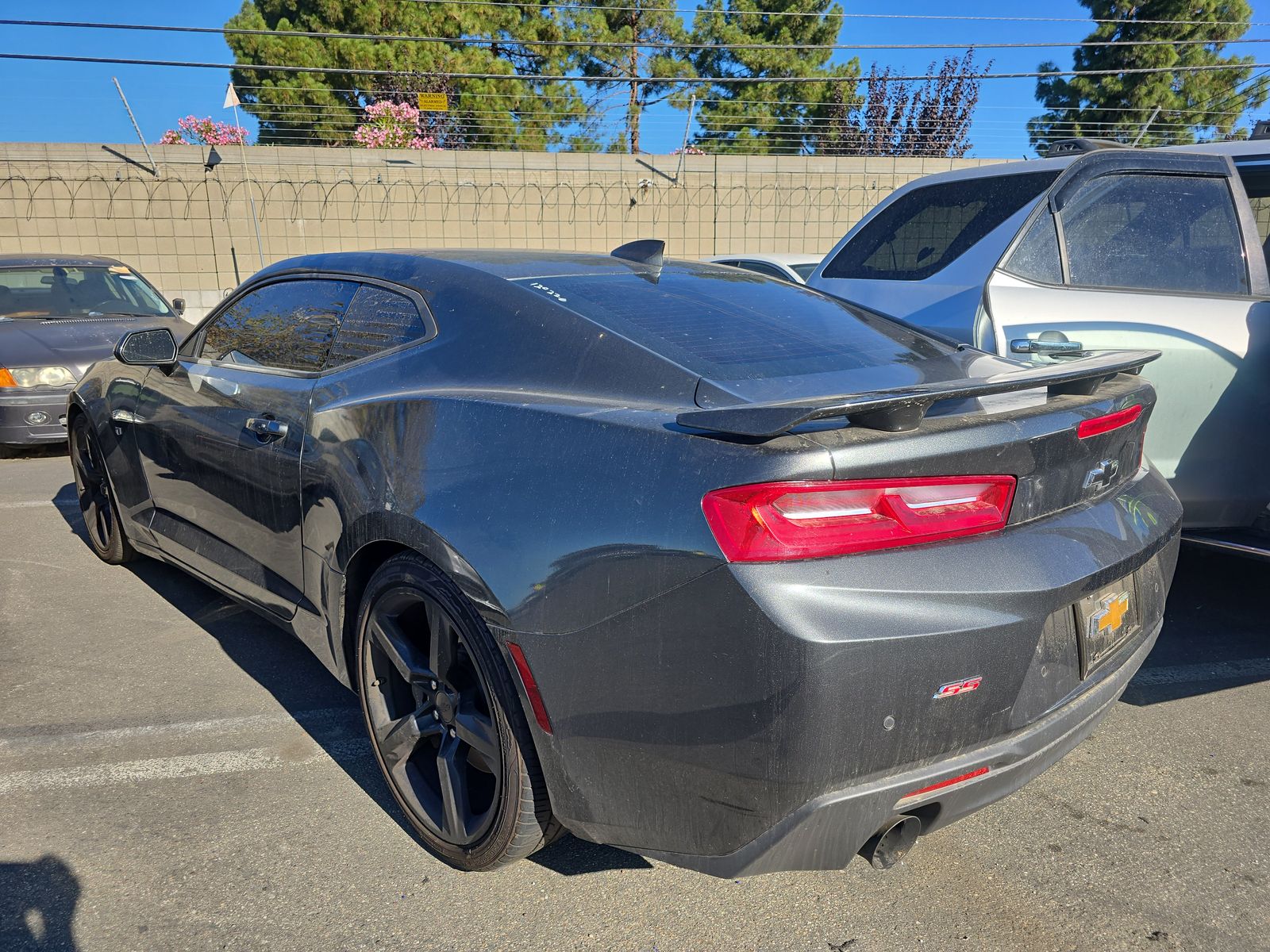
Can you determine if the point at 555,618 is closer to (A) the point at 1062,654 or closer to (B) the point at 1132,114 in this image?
(A) the point at 1062,654

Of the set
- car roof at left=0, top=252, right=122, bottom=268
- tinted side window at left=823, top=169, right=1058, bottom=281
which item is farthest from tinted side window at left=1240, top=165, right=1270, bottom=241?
car roof at left=0, top=252, right=122, bottom=268

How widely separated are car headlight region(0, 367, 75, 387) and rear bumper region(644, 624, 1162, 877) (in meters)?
6.94

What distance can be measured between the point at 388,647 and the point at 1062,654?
1.63 meters

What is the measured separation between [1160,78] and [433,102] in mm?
19413

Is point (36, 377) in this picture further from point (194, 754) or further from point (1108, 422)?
point (1108, 422)

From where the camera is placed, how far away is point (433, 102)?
18.2 m

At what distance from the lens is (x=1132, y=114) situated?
2562 centimetres

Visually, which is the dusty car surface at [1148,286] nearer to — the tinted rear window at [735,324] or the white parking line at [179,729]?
the tinted rear window at [735,324]

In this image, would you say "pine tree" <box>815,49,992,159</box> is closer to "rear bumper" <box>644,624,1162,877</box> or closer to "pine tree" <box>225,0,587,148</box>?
"pine tree" <box>225,0,587,148</box>

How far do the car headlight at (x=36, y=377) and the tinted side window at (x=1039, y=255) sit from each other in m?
6.70

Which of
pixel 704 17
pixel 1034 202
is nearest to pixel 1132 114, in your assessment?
pixel 704 17

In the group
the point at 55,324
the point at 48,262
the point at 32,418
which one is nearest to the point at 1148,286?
the point at 32,418

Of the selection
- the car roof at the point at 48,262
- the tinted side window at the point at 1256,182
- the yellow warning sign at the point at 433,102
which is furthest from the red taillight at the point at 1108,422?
the yellow warning sign at the point at 433,102

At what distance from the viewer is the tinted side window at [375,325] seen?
268 centimetres
